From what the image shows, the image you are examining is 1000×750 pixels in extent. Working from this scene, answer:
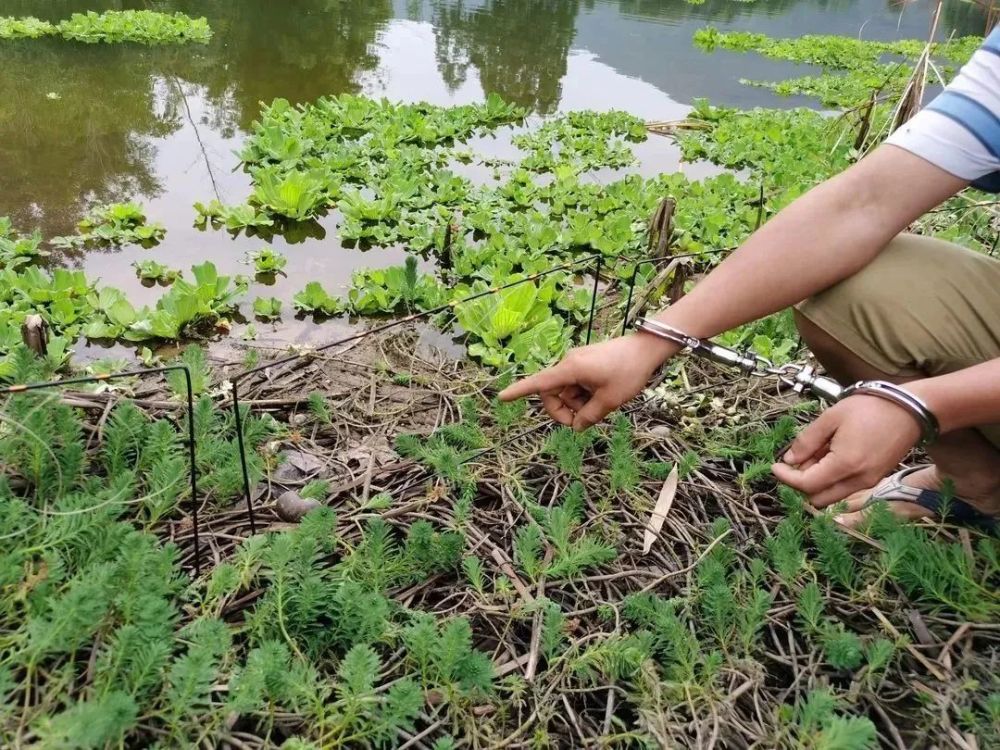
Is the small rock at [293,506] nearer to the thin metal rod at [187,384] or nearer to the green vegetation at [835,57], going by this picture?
the thin metal rod at [187,384]

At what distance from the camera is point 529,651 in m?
1.36

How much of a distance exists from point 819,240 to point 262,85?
5761 millimetres

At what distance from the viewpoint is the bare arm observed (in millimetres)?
1338

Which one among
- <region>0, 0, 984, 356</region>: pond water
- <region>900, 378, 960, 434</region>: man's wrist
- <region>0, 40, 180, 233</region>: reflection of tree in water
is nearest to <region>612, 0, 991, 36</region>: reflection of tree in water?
<region>0, 0, 984, 356</region>: pond water

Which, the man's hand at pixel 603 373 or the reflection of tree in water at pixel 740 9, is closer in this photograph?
the man's hand at pixel 603 373

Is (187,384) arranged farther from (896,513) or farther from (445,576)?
(896,513)

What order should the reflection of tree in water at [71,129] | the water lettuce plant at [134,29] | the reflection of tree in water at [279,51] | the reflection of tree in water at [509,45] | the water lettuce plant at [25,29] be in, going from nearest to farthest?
the reflection of tree in water at [71,129] < the reflection of tree in water at [279,51] < the water lettuce plant at [25,29] < the water lettuce plant at [134,29] < the reflection of tree in water at [509,45]

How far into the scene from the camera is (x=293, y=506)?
165 centimetres

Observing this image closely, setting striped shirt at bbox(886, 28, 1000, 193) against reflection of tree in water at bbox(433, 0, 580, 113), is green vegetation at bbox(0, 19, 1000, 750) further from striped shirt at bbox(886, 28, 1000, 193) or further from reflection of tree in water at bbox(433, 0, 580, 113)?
reflection of tree in water at bbox(433, 0, 580, 113)

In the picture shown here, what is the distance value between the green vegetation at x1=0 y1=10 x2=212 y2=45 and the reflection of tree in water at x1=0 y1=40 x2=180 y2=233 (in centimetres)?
33

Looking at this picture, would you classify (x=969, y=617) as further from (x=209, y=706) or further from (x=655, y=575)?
(x=209, y=706)

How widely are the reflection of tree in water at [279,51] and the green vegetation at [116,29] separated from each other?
30 centimetres

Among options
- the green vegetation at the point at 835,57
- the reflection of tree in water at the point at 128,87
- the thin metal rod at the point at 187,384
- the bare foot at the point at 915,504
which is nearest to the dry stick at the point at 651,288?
the bare foot at the point at 915,504

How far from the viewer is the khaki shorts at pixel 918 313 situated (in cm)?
139
